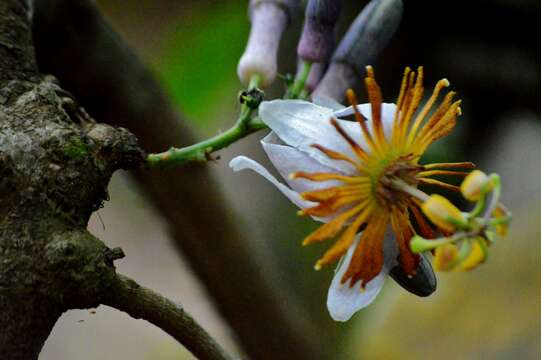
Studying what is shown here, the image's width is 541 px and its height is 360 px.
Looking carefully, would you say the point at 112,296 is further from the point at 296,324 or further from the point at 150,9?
the point at 150,9

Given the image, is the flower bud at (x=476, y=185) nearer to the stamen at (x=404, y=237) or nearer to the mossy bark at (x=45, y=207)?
the stamen at (x=404, y=237)

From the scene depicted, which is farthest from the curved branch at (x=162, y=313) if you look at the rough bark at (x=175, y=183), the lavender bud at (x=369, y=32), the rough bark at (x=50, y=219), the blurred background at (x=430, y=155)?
the blurred background at (x=430, y=155)

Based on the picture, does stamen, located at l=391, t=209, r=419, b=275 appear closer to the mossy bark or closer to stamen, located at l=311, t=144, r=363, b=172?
stamen, located at l=311, t=144, r=363, b=172

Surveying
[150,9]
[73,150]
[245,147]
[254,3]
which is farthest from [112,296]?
[150,9]

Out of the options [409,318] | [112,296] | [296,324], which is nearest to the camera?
[112,296]

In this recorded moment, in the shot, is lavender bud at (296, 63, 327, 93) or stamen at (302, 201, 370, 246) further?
lavender bud at (296, 63, 327, 93)

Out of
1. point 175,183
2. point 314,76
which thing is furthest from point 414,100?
point 175,183

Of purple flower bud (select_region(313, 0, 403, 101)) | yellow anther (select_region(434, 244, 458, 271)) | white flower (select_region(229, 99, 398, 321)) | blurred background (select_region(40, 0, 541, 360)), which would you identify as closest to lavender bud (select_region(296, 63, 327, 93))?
purple flower bud (select_region(313, 0, 403, 101))
